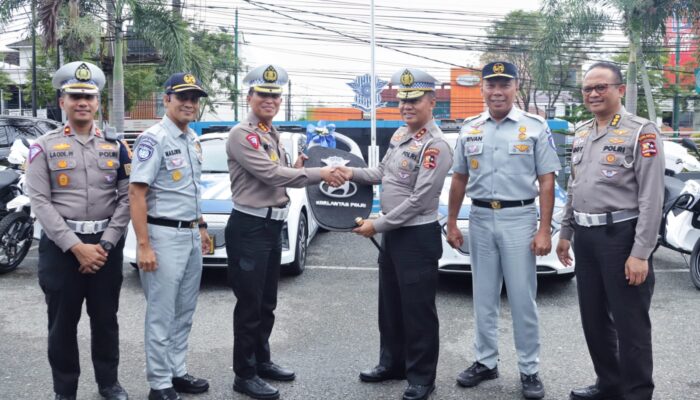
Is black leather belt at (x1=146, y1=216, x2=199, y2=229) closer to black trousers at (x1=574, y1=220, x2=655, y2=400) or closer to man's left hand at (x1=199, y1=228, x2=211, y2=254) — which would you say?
man's left hand at (x1=199, y1=228, x2=211, y2=254)

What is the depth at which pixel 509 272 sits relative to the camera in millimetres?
4172

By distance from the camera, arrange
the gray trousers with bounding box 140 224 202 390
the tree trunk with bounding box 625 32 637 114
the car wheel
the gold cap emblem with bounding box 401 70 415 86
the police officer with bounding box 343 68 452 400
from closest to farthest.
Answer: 1. the gray trousers with bounding box 140 224 202 390
2. the police officer with bounding box 343 68 452 400
3. the gold cap emblem with bounding box 401 70 415 86
4. the car wheel
5. the tree trunk with bounding box 625 32 637 114

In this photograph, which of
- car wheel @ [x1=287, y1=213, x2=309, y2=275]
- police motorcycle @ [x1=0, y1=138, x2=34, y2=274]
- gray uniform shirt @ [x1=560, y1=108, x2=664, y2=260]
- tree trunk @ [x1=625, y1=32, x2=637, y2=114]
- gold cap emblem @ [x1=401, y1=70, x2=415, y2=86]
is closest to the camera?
gray uniform shirt @ [x1=560, y1=108, x2=664, y2=260]

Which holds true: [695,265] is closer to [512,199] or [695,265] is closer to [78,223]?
[512,199]

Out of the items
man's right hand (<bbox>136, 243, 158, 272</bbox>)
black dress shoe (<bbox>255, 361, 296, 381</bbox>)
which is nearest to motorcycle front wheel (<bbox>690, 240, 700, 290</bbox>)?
black dress shoe (<bbox>255, 361, 296, 381</bbox>)

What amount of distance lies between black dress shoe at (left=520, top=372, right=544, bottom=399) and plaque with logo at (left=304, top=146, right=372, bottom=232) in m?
1.36

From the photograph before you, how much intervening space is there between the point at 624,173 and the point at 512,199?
0.70 metres

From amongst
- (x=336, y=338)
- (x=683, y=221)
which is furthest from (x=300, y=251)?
(x=683, y=221)

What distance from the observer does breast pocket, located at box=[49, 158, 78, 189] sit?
3.68 meters

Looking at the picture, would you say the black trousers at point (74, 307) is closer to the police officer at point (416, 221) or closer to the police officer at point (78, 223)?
the police officer at point (78, 223)

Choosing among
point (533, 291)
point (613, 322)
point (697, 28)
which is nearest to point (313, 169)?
point (533, 291)

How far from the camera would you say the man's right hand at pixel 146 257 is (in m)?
3.76

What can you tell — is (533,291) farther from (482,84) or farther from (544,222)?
(482,84)

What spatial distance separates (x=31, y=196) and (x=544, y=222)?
2.87 m
